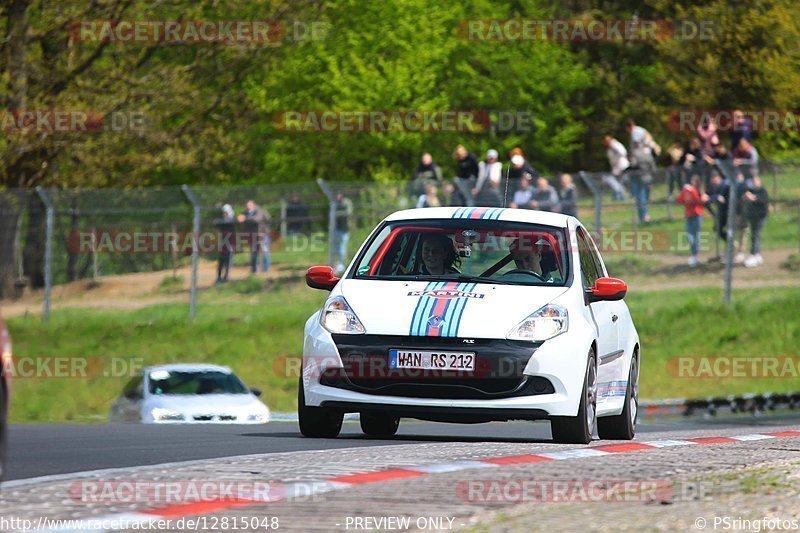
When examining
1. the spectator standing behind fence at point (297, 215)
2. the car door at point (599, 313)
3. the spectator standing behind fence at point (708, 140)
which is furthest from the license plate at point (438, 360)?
the spectator standing behind fence at point (708, 140)

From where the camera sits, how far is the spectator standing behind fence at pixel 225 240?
3206cm

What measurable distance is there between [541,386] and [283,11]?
36.7 metres

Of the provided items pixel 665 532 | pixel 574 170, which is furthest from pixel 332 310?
pixel 574 170

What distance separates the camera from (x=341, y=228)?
Result: 31297mm

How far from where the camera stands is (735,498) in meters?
8.14

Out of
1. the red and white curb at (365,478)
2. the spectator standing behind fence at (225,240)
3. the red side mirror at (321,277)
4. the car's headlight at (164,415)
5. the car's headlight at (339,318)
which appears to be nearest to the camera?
the red and white curb at (365,478)

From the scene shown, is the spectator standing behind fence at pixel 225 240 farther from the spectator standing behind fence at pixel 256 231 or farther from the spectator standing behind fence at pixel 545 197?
the spectator standing behind fence at pixel 545 197

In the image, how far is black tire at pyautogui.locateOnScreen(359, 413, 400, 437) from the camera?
13.6 meters

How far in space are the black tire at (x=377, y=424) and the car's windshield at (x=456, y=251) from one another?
1.34 m

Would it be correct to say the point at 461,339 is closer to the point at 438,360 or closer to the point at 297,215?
the point at 438,360

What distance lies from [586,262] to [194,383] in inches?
410

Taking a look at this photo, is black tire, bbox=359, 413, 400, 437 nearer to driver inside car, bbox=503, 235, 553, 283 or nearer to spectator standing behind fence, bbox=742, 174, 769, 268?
→ driver inside car, bbox=503, 235, 553, 283

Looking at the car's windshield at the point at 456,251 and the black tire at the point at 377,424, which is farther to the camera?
the black tire at the point at 377,424

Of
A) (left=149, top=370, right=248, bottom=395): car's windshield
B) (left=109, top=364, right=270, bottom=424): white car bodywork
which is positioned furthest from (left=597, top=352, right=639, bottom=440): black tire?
(left=149, top=370, right=248, bottom=395): car's windshield
